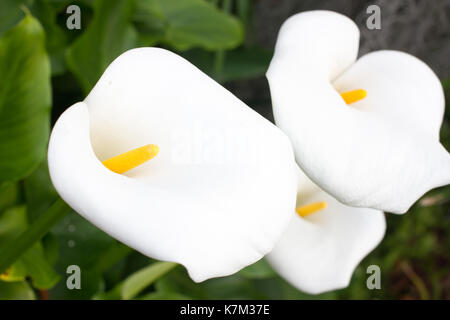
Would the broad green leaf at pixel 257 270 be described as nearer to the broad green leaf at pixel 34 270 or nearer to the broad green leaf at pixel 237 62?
the broad green leaf at pixel 34 270

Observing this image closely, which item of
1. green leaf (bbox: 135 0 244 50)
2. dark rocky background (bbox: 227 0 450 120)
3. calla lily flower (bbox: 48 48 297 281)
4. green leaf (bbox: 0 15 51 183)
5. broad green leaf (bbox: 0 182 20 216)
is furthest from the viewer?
dark rocky background (bbox: 227 0 450 120)

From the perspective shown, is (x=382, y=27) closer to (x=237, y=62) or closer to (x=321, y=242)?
(x=237, y=62)

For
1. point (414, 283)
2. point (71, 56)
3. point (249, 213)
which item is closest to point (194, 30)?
point (71, 56)

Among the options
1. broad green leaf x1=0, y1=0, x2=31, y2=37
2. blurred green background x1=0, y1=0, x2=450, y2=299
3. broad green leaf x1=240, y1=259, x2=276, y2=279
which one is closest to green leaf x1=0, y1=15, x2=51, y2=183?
blurred green background x1=0, y1=0, x2=450, y2=299

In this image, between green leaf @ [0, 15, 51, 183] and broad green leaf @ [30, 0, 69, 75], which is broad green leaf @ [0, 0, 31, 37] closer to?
broad green leaf @ [30, 0, 69, 75]

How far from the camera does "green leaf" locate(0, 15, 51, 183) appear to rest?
0.62 metres

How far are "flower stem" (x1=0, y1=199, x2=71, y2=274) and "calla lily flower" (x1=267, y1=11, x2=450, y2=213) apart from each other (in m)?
0.22

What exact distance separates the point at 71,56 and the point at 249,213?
0.47 m

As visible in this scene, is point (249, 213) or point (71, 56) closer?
point (249, 213)

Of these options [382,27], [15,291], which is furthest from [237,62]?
[15,291]

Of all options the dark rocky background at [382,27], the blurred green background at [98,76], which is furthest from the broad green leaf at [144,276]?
the dark rocky background at [382,27]

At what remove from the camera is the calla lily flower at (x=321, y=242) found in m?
0.64
